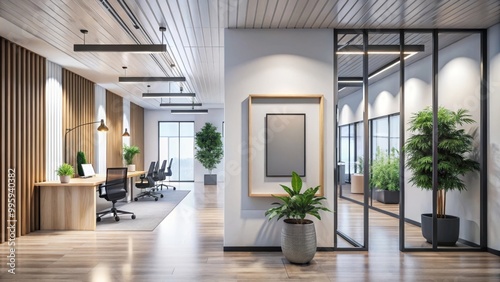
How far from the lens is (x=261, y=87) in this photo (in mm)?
3174

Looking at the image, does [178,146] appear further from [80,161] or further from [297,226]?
[297,226]

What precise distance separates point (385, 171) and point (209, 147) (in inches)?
191

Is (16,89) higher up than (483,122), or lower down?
higher up

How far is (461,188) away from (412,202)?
1.26m

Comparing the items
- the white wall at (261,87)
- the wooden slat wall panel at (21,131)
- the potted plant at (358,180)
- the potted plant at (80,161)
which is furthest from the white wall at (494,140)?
the potted plant at (80,161)

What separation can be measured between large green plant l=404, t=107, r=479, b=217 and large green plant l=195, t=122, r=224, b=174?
Answer: 20.4ft

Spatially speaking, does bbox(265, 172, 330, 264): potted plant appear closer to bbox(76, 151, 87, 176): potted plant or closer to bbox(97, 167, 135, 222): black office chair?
bbox(97, 167, 135, 222): black office chair

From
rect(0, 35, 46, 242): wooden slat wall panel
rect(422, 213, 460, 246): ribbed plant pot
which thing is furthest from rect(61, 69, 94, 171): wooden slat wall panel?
rect(422, 213, 460, 246): ribbed plant pot

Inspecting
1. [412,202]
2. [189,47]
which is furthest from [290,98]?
[412,202]

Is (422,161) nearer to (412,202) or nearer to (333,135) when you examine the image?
(333,135)

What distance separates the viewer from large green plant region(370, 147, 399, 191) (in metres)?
5.49

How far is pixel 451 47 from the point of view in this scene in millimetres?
3613

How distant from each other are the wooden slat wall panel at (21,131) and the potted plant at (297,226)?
109 inches

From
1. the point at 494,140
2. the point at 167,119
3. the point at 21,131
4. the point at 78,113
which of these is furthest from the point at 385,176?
the point at 167,119
